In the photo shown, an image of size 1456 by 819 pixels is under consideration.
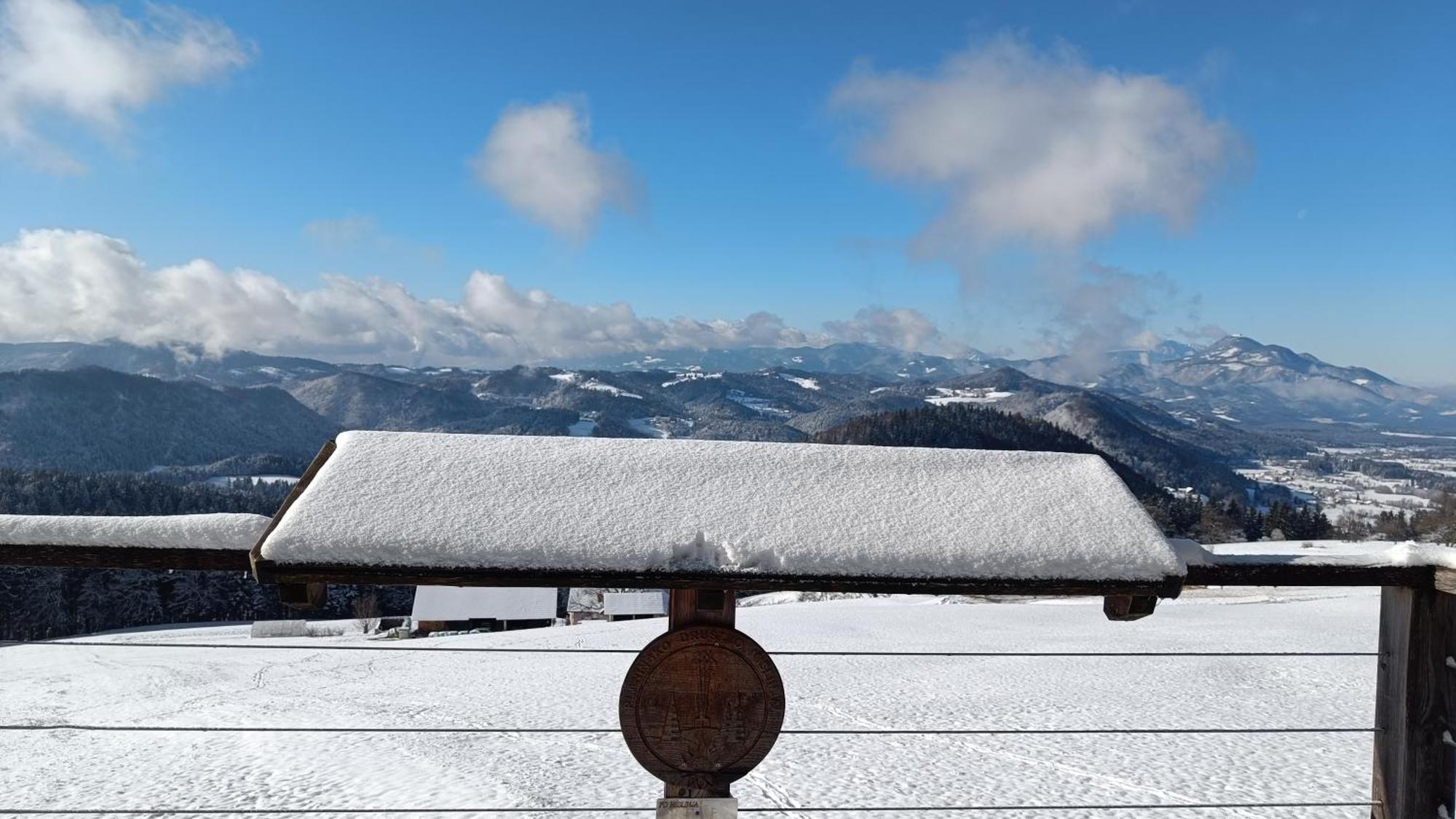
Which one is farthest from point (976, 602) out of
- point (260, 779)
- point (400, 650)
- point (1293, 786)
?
point (260, 779)

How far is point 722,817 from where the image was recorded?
2457 mm

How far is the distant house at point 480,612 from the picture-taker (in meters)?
47.7

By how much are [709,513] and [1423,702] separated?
2530mm

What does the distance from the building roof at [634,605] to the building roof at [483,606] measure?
13.2ft

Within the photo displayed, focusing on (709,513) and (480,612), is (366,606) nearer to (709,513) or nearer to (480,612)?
(480,612)

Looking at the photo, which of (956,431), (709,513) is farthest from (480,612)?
(956,431)

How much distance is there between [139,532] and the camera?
95.1 inches

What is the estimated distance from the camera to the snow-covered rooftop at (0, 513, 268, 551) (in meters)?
2.38

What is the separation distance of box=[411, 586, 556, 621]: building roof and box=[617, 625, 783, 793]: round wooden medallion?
4802cm

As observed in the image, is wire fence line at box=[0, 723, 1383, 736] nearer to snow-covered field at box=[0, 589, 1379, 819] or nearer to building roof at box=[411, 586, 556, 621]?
snow-covered field at box=[0, 589, 1379, 819]

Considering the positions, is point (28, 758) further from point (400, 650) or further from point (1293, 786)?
point (400, 650)

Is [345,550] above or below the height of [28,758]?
above

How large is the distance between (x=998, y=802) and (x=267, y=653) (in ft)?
64.5

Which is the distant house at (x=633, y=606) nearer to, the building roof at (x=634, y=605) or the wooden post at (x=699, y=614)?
the building roof at (x=634, y=605)
